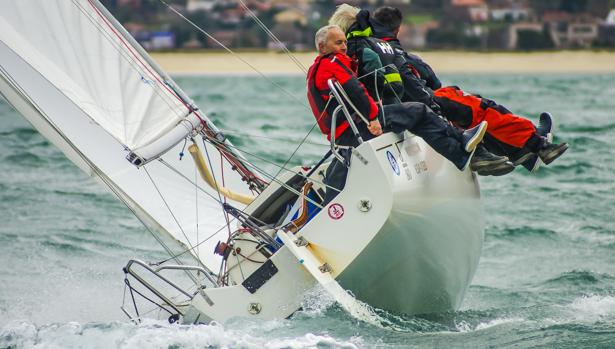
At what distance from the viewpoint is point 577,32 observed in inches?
2052

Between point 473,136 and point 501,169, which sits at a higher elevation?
point 473,136

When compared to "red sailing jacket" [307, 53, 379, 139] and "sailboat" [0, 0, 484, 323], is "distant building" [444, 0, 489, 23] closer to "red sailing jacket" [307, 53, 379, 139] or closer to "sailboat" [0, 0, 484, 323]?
"sailboat" [0, 0, 484, 323]

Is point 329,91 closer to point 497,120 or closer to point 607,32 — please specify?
point 497,120

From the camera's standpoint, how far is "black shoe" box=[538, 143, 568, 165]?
5086 mm

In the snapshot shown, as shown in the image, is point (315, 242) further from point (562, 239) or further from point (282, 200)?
point (562, 239)

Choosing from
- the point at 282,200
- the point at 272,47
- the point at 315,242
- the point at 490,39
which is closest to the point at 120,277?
the point at 282,200

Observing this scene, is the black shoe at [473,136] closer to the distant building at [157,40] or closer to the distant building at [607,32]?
the distant building at [157,40]

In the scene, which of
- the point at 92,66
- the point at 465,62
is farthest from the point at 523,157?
the point at 465,62

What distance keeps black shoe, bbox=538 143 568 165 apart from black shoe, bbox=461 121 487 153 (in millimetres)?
411

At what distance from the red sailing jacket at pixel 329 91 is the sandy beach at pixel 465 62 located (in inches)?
1722

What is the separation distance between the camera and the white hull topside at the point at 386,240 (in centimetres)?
472

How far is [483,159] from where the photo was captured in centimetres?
500

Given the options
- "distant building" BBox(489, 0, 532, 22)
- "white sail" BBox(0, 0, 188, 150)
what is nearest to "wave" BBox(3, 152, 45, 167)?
"white sail" BBox(0, 0, 188, 150)

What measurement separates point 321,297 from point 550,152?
1288 millimetres
